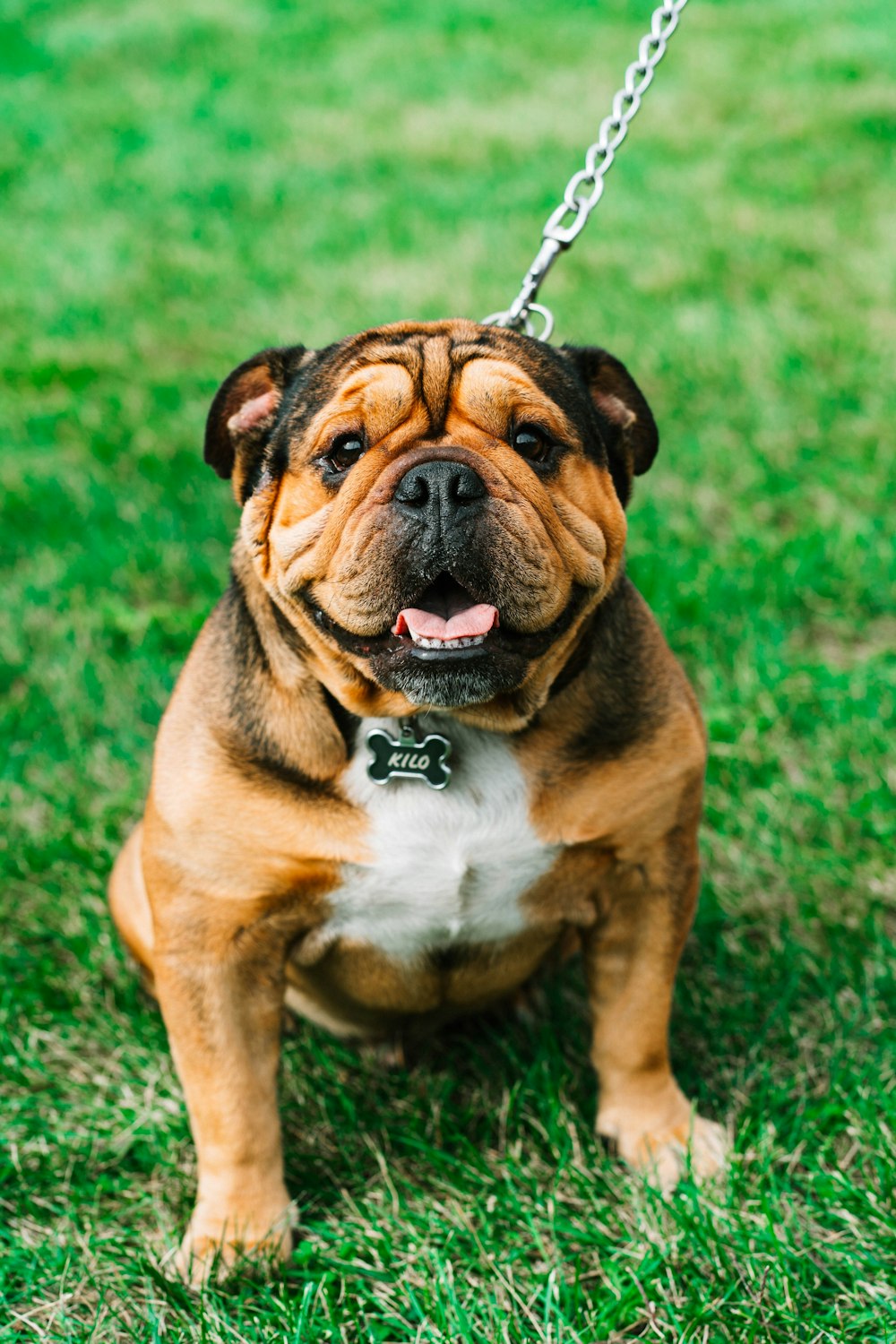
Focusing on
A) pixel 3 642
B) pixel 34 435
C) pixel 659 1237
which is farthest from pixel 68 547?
pixel 659 1237

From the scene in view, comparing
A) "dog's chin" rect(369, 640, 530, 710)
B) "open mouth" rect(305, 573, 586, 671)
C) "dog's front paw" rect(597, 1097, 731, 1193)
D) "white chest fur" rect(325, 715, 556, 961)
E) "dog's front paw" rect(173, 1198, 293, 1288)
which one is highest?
"open mouth" rect(305, 573, 586, 671)

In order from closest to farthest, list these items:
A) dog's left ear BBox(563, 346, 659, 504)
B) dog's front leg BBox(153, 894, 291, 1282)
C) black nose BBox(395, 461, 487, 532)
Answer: black nose BBox(395, 461, 487, 532), dog's front leg BBox(153, 894, 291, 1282), dog's left ear BBox(563, 346, 659, 504)

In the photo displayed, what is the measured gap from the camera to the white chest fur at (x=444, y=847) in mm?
2592

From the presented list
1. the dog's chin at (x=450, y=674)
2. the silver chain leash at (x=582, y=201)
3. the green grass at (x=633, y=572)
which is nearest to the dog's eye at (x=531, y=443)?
the dog's chin at (x=450, y=674)

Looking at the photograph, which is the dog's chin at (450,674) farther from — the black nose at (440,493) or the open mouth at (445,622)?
the black nose at (440,493)

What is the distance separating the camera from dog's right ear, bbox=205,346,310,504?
8.89 feet

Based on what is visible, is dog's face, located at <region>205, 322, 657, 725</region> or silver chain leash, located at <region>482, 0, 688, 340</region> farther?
silver chain leash, located at <region>482, 0, 688, 340</region>

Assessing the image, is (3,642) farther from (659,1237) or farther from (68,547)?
(659,1237)

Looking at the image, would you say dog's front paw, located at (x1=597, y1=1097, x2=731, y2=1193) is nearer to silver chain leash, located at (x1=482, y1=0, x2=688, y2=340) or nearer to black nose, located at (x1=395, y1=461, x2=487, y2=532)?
black nose, located at (x1=395, y1=461, x2=487, y2=532)

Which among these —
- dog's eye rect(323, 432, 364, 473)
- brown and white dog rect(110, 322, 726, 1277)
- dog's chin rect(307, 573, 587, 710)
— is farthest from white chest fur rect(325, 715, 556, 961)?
dog's eye rect(323, 432, 364, 473)

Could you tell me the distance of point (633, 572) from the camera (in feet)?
16.4

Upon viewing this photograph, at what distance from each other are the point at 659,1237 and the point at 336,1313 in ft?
2.05

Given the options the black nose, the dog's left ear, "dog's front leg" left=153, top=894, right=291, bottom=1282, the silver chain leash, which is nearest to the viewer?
the black nose

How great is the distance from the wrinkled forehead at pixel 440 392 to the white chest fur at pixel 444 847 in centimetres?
57
